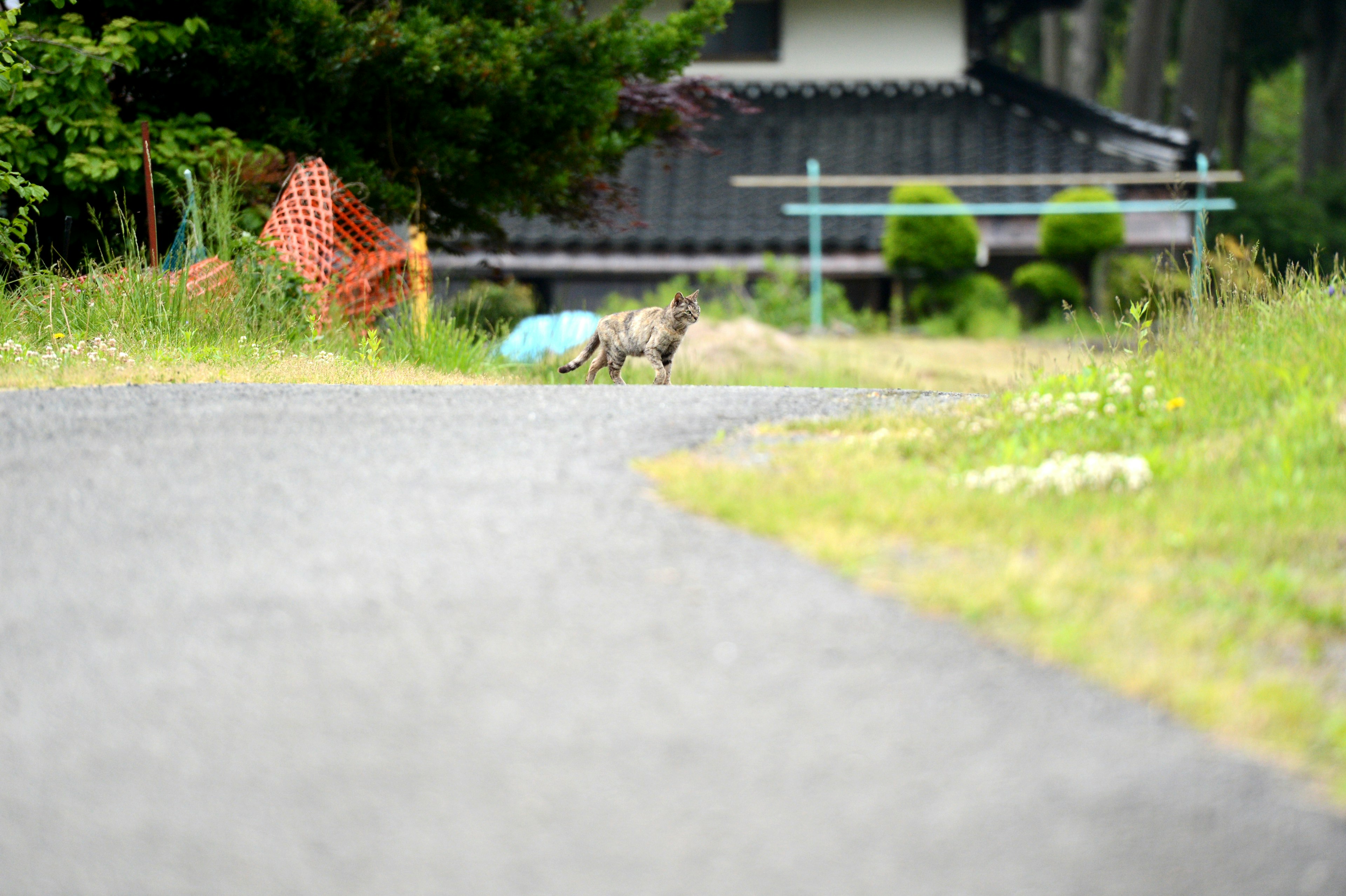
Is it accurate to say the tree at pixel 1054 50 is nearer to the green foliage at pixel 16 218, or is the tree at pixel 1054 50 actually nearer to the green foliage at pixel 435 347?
the green foliage at pixel 435 347

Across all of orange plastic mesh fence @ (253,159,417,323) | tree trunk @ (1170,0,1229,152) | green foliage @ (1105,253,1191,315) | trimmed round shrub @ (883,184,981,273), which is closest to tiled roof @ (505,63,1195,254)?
trimmed round shrub @ (883,184,981,273)

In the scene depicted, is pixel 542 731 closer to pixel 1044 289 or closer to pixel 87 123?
pixel 87 123

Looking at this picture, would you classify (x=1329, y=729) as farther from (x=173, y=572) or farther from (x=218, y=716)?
(x=173, y=572)

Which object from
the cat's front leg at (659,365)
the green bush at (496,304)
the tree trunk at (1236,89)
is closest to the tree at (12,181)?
the green bush at (496,304)

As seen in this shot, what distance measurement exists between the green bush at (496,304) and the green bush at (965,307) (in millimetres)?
5291

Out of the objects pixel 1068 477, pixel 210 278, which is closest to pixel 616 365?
pixel 210 278

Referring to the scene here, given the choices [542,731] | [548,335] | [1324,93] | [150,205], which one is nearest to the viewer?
[542,731]

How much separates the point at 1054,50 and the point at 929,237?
1713 centimetres

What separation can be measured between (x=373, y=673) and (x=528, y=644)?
1.28 feet

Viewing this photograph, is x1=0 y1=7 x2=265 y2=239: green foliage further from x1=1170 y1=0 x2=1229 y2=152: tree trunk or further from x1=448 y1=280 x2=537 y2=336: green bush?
x1=1170 y1=0 x2=1229 y2=152: tree trunk

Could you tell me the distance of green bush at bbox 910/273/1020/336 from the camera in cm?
1750

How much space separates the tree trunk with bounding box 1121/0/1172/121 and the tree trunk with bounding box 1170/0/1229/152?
2.24 ft

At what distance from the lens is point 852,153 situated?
20000mm

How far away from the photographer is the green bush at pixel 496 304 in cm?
1201
